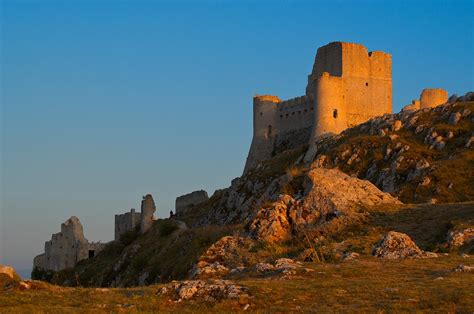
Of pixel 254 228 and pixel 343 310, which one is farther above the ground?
pixel 254 228

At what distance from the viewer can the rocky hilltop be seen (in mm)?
23141

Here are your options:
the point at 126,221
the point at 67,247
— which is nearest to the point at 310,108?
the point at 126,221

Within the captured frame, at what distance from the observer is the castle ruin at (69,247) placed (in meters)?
74.3

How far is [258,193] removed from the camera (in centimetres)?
5141

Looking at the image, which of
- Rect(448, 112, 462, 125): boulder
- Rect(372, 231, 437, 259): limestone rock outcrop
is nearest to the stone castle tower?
Rect(448, 112, 462, 125): boulder

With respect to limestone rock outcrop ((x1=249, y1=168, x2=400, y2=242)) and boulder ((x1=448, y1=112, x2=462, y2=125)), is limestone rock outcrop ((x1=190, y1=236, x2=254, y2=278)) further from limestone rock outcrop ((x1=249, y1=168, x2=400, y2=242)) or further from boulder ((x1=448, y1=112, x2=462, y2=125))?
boulder ((x1=448, y1=112, x2=462, y2=125))

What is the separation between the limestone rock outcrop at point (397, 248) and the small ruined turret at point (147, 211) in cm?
3943

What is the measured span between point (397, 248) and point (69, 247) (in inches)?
2304

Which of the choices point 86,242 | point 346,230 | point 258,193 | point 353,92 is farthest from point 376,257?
point 86,242

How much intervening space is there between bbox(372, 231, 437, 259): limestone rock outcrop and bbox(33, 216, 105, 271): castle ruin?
5377 centimetres

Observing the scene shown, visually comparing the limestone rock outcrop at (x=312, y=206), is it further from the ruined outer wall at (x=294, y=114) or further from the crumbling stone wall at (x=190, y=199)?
the ruined outer wall at (x=294, y=114)

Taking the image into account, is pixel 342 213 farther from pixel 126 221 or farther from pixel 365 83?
pixel 126 221

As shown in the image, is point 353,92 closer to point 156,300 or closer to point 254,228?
point 254,228

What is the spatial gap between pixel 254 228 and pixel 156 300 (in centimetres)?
1000
